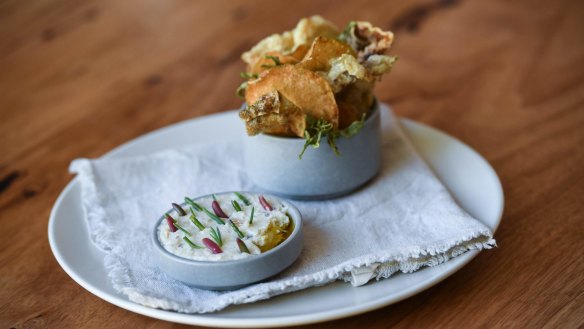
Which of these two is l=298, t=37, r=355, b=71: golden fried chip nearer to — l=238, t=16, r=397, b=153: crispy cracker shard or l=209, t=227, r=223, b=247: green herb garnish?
l=238, t=16, r=397, b=153: crispy cracker shard

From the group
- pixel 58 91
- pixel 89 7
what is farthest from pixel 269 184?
pixel 89 7

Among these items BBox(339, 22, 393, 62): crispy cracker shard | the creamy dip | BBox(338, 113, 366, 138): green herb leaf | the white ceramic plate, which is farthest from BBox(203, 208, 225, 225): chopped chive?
BBox(339, 22, 393, 62): crispy cracker shard

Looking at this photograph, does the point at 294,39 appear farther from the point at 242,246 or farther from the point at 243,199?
the point at 242,246

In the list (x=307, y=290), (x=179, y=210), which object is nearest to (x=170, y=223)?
(x=179, y=210)

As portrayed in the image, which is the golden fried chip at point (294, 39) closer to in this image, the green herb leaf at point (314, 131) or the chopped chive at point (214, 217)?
the green herb leaf at point (314, 131)

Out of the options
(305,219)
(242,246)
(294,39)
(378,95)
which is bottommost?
(378,95)

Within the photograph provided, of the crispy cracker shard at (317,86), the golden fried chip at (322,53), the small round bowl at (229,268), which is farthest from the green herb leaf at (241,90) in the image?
the small round bowl at (229,268)
